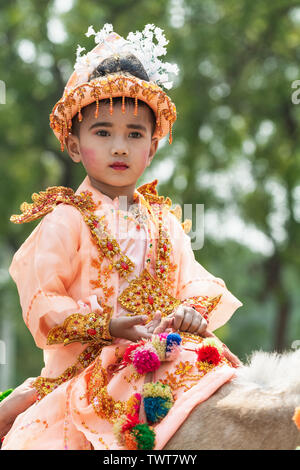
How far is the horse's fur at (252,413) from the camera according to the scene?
7.52ft

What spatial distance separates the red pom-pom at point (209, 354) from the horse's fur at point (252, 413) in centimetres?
13

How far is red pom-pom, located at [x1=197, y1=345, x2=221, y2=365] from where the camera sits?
8.55 feet

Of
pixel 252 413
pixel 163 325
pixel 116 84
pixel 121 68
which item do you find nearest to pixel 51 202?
pixel 116 84

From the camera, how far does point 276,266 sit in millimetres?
13805

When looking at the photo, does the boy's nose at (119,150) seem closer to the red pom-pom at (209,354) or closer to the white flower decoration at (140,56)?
the white flower decoration at (140,56)

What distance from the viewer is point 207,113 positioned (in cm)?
1331

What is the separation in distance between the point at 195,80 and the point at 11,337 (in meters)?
10.1

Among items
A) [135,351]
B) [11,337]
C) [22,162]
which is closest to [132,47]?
[135,351]

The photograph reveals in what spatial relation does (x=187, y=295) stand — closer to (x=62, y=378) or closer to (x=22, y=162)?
(x=62, y=378)

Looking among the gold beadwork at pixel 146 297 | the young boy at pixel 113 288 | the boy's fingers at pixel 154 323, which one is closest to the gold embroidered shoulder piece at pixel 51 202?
the young boy at pixel 113 288

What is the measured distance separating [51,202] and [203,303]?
34.4 inches

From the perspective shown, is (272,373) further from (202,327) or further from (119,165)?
(119,165)

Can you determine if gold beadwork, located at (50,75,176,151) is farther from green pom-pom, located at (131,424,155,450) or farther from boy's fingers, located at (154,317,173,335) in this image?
green pom-pom, located at (131,424,155,450)

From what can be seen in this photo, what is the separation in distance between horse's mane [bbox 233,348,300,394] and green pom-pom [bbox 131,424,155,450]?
0.39 meters
